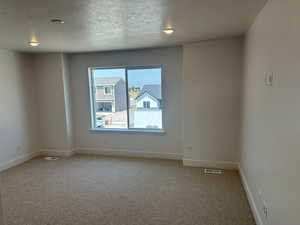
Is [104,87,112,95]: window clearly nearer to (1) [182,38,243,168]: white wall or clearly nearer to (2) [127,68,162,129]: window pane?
(2) [127,68,162,129]: window pane

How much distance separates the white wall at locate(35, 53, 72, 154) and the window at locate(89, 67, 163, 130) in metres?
0.58

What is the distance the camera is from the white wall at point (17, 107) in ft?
13.6

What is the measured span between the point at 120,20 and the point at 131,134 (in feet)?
9.18

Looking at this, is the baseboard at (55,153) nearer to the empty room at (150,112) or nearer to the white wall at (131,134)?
the empty room at (150,112)

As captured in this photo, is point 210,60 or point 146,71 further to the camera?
point 146,71

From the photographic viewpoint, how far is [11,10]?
6.79 ft

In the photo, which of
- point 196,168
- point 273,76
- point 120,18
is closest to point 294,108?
point 273,76

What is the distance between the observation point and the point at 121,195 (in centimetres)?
309

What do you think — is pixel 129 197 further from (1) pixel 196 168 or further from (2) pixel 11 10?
(2) pixel 11 10

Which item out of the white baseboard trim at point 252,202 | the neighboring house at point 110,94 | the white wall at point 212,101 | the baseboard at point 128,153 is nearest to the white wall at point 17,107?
the baseboard at point 128,153

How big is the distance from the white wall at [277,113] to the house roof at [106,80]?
295 cm

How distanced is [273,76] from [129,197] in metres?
2.35

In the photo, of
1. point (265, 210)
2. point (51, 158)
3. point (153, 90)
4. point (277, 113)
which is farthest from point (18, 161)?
point (277, 113)

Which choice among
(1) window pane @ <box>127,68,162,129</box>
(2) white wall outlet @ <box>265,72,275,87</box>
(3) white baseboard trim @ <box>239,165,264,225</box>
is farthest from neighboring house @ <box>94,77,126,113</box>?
(2) white wall outlet @ <box>265,72,275,87</box>
